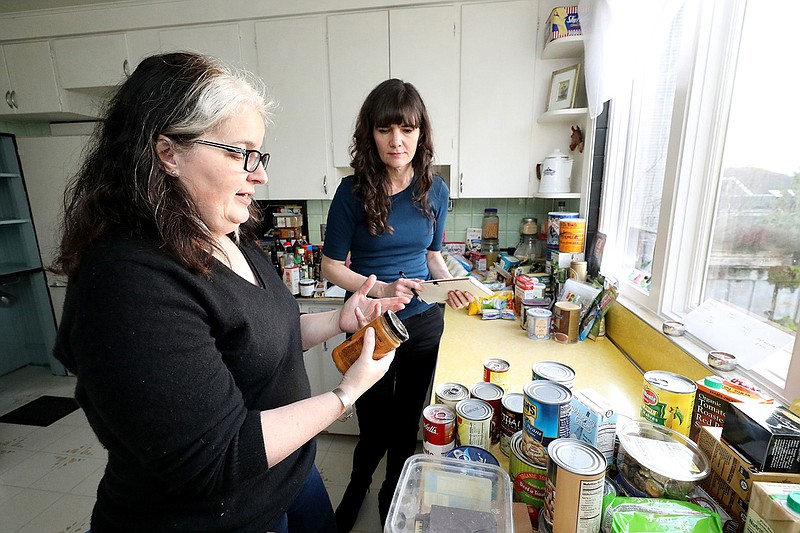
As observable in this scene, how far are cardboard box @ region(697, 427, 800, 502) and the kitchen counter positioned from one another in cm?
32

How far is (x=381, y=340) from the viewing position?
74cm

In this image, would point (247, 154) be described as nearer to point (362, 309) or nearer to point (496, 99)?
point (362, 309)

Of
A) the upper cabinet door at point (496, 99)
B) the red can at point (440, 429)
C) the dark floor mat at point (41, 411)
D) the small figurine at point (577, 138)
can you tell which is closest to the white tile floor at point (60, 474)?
the dark floor mat at point (41, 411)

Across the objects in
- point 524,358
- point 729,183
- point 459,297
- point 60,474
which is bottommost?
point 60,474

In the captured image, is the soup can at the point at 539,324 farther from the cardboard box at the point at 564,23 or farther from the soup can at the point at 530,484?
the cardboard box at the point at 564,23

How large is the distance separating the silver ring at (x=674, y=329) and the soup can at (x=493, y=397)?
616mm

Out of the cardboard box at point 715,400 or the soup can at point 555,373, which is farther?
the soup can at point 555,373

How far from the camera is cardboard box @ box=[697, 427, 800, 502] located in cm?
52

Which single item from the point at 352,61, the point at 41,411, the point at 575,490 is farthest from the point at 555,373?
the point at 41,411

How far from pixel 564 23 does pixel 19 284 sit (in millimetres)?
4231

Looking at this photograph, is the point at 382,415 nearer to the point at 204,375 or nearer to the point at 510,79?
the point at 204,375

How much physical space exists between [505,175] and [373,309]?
1.49 meters

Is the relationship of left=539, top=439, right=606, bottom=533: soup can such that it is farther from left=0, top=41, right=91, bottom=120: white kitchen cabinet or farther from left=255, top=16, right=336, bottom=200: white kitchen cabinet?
left=0, top=41, right=91, bottom=120: white kitchen cabinet

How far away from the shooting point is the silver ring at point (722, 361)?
89cm
